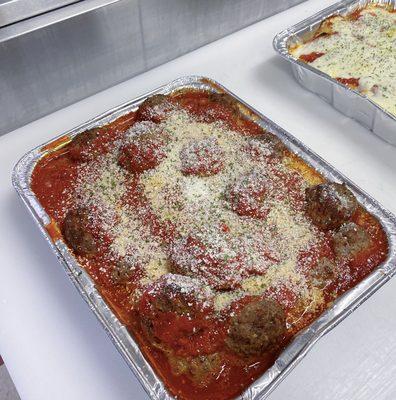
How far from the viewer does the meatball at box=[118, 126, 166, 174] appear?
76.1 inches

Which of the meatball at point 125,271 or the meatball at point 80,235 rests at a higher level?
the meatball at point 80,235

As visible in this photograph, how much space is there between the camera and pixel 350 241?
1684 millimetres

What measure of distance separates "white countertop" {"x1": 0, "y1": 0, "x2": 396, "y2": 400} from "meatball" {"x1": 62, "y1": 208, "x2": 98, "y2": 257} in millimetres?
196

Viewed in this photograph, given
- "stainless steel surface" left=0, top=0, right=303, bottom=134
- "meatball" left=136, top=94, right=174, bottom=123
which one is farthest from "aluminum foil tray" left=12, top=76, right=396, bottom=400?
"stainless steel surface" left=0, top=0, right=303, bottom=134

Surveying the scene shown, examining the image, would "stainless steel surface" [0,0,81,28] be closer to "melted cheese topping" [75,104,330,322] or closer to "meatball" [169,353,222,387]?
"melted cheese topping" [75,104,330,322]

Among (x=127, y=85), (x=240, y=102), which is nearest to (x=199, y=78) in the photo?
(x=240, y=102)

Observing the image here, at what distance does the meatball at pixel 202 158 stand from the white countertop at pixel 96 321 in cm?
60

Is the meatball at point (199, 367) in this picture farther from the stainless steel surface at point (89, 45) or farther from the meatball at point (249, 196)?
the stainless steel surface at point (89, 45)

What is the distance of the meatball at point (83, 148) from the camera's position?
6.56 ft

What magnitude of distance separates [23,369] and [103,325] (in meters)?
0.34

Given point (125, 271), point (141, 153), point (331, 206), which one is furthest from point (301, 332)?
point (141, 153)

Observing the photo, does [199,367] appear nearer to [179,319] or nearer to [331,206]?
[179,319]

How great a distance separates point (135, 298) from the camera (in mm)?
1606

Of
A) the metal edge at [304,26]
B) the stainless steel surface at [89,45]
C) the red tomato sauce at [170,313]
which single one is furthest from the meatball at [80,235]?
the metal edge at [304,26]
